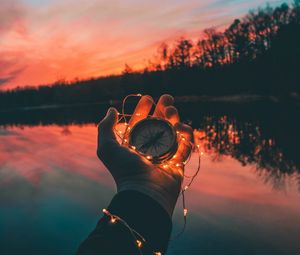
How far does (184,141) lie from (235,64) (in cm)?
7391

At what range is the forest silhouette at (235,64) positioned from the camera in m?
52.8

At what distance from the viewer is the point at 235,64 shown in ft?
244

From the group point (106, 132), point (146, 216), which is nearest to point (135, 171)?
point (106, 132)

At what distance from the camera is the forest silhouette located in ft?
173

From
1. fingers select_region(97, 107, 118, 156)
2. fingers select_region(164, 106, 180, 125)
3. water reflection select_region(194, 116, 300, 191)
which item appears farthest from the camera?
water reflection select_region(194, 116, 300, 191)

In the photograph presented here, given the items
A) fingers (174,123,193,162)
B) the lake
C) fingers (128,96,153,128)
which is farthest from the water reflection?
fingers (128,96,153,128)

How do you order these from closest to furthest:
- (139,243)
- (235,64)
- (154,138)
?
(139,243) < (154,138) < (235,64)

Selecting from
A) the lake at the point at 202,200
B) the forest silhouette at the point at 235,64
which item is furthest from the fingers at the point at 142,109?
the forest silhouette at the point at 235,64

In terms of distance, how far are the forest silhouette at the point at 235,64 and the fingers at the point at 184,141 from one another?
145ft

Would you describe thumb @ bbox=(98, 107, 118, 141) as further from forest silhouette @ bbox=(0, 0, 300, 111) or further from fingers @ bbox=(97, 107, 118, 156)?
forest silhouette @ bbox=(0, 0, 300, 111)

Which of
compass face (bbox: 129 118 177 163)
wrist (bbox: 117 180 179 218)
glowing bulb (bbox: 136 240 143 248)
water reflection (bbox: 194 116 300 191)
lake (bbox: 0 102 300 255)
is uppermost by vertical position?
compass face (bbox: 129 118 177 163)

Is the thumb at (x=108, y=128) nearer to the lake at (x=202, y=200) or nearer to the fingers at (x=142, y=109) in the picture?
the fingers at (x=142, y=109)

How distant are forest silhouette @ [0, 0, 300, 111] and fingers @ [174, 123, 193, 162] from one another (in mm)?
44064

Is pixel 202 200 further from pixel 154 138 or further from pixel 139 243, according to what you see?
pixel 139 243
